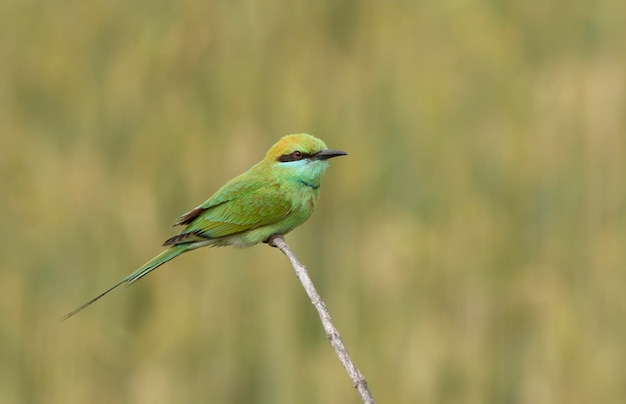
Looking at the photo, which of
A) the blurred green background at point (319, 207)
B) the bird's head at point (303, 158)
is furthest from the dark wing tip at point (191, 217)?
the blurred green background at point (319, 207)

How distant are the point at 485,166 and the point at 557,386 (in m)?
0.69

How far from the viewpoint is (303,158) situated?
1970 mm

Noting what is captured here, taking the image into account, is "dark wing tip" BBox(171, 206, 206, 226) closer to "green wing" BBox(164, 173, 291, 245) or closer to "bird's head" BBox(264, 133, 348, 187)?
"green wing" BBox(164, 173, 291, 245)

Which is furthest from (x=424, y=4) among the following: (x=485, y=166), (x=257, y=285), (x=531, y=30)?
(x=257, y=285)

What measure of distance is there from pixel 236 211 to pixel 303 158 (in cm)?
16

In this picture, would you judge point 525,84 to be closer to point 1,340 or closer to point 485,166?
point 485,166

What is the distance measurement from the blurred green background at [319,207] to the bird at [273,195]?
3.12ft

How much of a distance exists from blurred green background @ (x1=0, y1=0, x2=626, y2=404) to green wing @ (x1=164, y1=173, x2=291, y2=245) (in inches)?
37.9

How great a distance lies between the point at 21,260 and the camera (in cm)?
307

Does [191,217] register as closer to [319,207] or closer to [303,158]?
[303,158]

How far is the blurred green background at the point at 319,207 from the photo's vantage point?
3.06m

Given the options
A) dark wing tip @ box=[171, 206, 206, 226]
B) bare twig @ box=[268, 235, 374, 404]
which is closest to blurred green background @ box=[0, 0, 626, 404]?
dark wing tip @ box=[171, 206, 206, 226]

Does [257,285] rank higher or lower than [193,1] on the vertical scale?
lower

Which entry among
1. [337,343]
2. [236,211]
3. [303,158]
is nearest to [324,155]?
[303,158]
